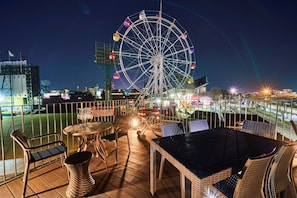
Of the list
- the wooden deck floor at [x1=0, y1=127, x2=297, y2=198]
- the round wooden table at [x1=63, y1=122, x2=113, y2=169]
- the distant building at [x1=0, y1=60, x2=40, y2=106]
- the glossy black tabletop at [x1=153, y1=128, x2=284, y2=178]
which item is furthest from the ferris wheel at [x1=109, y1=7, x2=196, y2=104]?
the distant building at [x1=0, y1=60, x2=40, y2=106]

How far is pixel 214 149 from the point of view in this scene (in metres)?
1.65

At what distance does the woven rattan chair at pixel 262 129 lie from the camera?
7.43ft

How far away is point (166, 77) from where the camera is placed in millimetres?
11703

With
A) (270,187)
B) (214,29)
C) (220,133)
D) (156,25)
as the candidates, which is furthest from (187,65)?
(214,29)

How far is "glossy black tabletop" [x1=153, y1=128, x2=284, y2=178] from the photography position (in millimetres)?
1305

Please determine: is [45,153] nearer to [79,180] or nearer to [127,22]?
[79,180]

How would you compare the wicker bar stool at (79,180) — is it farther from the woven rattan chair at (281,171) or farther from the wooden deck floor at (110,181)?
the woven rattan chair at (281,171)

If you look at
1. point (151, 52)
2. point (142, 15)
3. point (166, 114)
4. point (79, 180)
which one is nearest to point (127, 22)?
point (142, 15)

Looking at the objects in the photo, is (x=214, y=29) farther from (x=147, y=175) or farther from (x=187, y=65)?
(x=147, y=175)

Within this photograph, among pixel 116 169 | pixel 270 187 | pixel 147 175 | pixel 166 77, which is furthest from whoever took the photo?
pixel 166 77

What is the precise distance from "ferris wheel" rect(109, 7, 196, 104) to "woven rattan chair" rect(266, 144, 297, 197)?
8.89 meters

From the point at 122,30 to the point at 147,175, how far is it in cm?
889

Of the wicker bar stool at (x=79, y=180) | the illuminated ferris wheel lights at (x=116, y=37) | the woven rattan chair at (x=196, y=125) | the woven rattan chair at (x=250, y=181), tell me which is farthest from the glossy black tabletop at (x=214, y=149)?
the illuminated ferris wheel lights at (x=116, y=37)

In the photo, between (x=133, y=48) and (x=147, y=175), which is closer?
(x=147, y=175)
